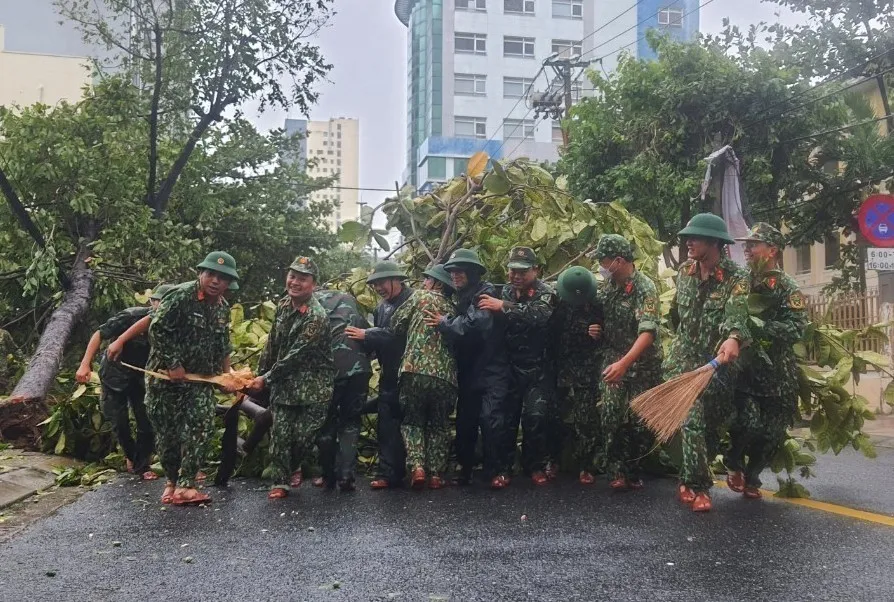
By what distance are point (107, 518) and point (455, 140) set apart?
5007 centimetres

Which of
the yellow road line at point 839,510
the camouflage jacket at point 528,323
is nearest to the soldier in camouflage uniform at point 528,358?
the camouflage jacket at point 528,323

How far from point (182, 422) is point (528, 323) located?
2561 millimetres

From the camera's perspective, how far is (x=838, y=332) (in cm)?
668

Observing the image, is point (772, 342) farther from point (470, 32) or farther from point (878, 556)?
point (470, 32)

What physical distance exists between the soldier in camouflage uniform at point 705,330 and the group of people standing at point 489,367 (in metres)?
0.01

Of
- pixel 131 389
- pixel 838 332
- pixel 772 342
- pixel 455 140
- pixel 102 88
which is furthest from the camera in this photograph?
pixel 455 140

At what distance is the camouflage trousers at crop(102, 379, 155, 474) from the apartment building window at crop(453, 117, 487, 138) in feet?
160

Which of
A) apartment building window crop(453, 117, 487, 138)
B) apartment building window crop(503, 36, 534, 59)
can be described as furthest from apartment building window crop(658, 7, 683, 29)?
apartment building window crop(453, 117, 487, 138)

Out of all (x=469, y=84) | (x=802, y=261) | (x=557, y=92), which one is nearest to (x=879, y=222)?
(x=557, y=92)

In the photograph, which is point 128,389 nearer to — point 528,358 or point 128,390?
point 128,390

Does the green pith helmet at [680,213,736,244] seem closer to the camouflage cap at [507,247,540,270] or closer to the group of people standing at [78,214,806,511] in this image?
the group of people standing at [78,214,806,511]

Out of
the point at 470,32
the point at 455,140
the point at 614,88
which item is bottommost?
the point at 614,88

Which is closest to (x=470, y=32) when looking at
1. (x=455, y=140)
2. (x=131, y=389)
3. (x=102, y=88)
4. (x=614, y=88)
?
(x=455, y=140)

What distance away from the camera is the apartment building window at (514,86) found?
55375 mm
